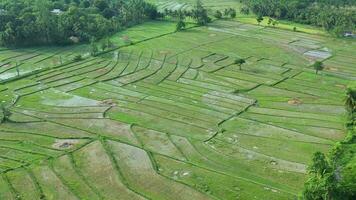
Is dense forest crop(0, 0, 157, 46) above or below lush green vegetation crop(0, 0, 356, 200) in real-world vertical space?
above

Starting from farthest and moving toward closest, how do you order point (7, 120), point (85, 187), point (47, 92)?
point (47, 92) < point (7, 120) < point (85, 187)

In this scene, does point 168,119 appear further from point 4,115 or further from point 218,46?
point 218,46

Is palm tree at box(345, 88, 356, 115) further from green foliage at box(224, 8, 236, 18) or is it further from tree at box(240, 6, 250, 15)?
tree at box(240, 6, 250, 15)

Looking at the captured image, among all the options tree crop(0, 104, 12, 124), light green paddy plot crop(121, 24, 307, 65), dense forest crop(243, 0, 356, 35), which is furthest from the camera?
dense forest crop(243, 0, 356, 35)

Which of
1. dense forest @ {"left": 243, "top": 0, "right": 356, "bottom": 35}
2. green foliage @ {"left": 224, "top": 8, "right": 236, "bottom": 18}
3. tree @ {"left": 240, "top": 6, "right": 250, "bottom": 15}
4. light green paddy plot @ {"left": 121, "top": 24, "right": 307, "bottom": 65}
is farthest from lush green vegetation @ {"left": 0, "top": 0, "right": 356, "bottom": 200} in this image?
tree @ {"left": 240, "top": 6, "right": 250, "bottom": 15}

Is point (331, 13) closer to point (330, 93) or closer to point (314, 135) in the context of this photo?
point (330, 93)

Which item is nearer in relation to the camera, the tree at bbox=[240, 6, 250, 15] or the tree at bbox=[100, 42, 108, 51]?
the tree at bbox=[100, 42, 108, 51]

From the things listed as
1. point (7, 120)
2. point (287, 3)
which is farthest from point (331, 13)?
point (7, 120)
